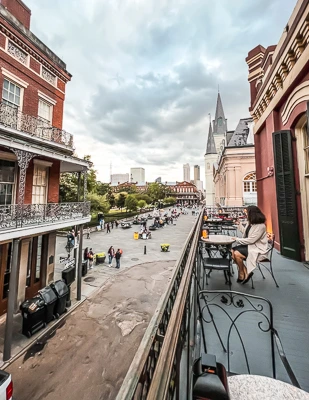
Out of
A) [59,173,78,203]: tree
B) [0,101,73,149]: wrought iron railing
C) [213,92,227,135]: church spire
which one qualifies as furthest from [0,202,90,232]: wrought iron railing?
[213,92,227,135]: church spire

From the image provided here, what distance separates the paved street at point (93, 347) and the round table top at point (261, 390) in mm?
5017

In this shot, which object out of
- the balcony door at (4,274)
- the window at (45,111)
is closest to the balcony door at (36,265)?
the balcony door at (4,274)

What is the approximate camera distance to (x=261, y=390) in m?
1.44

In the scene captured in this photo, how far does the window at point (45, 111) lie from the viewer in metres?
10.5

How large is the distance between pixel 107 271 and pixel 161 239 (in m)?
12.1

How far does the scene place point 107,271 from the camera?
13.9 metres

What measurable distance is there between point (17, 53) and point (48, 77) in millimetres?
1745

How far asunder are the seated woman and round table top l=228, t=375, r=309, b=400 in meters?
2.18

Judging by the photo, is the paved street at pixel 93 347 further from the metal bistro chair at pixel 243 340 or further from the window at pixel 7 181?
the window at pixel 7 181

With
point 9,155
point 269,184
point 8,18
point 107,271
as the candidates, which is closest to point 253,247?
point 269,184

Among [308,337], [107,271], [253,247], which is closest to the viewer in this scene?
[308,337]

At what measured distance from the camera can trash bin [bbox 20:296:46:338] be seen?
6.92m

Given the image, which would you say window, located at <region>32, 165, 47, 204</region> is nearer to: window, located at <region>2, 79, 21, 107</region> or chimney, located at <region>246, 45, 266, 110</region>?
window, located at <region>2, 79, 21, 107</region>

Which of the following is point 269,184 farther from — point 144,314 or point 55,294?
point 55,294
